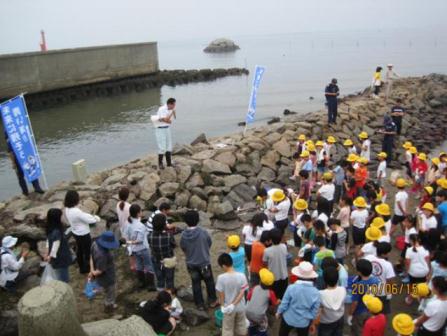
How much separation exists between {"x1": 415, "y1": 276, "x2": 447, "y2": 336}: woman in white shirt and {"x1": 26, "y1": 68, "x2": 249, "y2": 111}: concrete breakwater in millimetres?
33223

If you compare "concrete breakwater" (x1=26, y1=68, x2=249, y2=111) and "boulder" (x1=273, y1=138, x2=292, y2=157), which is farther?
"concrete breakwater" (x1=26, y1=68, x2=249, y2=111)

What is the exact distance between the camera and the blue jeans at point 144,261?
6840mm

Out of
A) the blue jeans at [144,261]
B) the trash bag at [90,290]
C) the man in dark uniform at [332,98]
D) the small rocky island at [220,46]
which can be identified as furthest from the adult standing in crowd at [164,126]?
the small rocky island at [220,46]

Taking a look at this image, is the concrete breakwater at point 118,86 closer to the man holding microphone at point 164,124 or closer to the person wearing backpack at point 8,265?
the man holding microphone at point 164,124

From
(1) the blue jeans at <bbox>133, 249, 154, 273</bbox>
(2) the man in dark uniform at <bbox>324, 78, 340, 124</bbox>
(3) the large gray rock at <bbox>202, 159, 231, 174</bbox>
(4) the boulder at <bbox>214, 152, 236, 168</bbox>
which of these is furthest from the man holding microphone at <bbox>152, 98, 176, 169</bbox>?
(2) the man in dark uniform at <bbox>324, 78, 340, 124</bbox>

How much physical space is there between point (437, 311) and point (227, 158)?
28.1 feet

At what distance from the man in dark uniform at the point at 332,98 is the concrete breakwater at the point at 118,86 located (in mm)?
25388

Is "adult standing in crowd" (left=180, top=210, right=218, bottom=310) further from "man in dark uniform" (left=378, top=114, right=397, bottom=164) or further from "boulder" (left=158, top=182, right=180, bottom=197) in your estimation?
"man in dark uniform" (left=378, top=114, right=397, bottom=164)

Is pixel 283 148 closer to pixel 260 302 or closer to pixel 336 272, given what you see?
pixel 260 302

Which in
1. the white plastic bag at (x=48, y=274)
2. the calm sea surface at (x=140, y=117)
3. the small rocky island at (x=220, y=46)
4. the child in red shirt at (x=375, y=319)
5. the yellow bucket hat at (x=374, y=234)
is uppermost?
the small rocky island at (x=220, y=46)

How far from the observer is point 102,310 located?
256 inches

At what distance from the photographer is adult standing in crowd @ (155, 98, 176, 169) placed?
31.6 feet

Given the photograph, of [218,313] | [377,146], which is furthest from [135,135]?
[218,313]

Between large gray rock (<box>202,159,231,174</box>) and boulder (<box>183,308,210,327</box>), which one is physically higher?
large gray rock (<box>202,159,231,174</box>)
